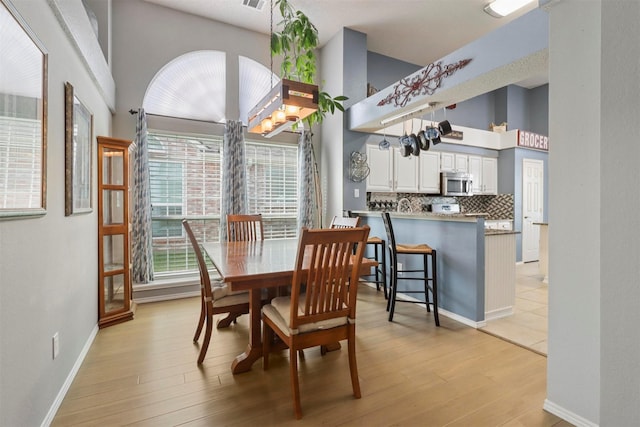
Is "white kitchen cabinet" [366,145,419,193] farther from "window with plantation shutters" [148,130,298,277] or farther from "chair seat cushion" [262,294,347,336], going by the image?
"chair seat cushion" [262,294,347,336]

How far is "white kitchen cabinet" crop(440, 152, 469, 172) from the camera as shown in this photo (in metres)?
5.46

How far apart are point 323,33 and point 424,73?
85.5 inches

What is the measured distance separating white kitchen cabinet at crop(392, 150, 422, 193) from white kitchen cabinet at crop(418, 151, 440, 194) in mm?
125

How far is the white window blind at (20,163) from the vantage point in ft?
3.92

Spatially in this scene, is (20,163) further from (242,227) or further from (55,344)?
(242,227)

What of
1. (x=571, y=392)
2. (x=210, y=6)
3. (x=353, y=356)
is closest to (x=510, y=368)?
(x=571, y=392)

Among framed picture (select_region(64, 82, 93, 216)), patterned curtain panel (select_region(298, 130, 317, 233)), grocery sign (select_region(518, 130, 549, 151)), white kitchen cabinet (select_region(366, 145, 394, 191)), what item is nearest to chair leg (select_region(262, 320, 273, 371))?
framed picture (select_region(64, 82, 93, 216))

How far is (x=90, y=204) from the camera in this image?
259cm

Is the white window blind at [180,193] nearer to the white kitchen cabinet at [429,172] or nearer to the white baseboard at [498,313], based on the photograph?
the white kitchen cabinet at [429,172]

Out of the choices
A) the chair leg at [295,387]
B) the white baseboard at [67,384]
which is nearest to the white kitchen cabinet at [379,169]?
the chair leg at [295,387]

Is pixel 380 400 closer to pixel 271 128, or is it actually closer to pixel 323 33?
pixel 271 128

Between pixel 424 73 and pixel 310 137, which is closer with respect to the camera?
pixel 424 73

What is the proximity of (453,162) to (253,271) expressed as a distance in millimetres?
4940

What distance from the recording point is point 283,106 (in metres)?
2.28
